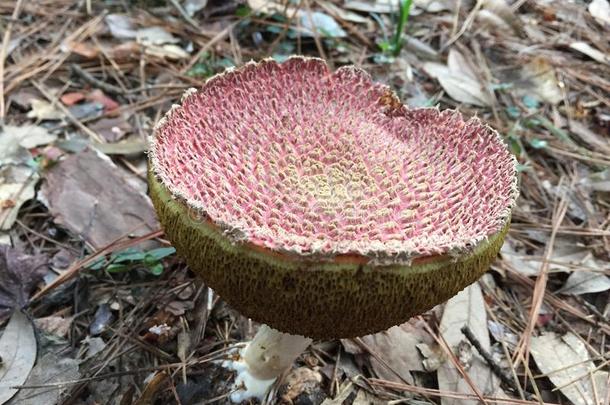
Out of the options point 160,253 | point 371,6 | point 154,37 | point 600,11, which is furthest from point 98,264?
point 600,11

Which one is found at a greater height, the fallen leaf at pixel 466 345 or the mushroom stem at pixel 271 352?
the mushroom stem at pixel 271 352

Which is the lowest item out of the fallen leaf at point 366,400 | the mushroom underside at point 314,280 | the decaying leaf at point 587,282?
the fallen leaf at point 366,400

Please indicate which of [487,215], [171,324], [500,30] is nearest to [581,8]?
[500,30]

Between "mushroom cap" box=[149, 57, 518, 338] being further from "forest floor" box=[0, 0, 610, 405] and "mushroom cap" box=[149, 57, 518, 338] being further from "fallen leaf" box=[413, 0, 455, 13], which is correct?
"fallen leaf" box=[413, 0, 455, 13]

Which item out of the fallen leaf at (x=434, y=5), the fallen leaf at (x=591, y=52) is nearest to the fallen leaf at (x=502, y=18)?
the fallen leaf at (x=434, y=5)

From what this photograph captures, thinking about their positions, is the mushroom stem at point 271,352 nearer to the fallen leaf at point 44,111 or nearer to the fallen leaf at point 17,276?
the fallen leaf at point 17,276

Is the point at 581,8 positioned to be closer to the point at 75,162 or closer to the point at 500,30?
the point at 500,30

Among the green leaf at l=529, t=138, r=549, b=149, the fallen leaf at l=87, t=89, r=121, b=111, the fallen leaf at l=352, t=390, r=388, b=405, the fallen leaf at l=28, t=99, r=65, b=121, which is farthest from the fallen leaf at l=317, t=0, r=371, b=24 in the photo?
the fallen leaf at l=352, t=390, r=388, b=405

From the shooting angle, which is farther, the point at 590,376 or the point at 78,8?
the point at 78,8

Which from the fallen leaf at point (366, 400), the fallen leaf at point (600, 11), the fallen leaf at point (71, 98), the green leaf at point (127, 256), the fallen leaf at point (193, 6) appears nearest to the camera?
the fallen leaf at point (366, 400)
